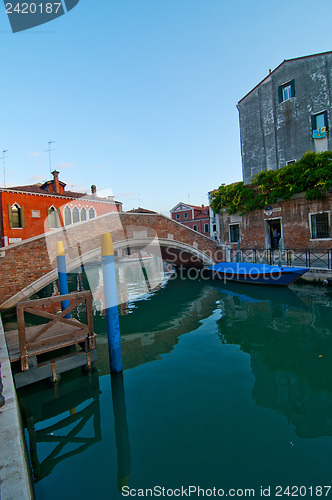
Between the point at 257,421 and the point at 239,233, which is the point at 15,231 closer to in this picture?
the point at 239,233

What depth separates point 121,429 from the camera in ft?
10.8

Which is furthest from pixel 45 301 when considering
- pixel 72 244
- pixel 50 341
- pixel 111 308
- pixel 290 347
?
pixel 72 244

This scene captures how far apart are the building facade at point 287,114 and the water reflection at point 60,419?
15753mm

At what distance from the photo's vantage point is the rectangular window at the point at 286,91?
15320 millimetres

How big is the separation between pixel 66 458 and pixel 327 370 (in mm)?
3886

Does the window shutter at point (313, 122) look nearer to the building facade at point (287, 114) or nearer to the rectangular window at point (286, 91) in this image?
the building facade at point (287, 114)

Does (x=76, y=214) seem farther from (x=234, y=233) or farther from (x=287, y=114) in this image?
(x=287, y=114)

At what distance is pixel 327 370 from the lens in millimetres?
4398

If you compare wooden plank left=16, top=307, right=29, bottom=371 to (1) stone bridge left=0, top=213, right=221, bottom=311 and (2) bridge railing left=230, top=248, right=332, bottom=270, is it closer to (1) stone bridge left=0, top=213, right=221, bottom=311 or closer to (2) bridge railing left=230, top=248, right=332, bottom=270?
(1) stone bridge left=0, top=213, right=221, bottom=311

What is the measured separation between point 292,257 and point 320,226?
1.72 metres

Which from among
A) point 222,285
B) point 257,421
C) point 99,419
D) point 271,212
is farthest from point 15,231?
point 257,421

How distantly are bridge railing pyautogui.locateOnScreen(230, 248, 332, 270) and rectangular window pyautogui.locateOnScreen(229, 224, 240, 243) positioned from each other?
0.69 metres

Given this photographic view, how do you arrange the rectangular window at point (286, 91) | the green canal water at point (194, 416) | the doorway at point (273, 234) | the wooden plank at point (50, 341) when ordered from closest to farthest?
1. the green canal water at point (194, 416)
2. the wooden plank at point (50, 341)
3. the doorway at point (273, 234)
4. the rectangular window at point (286, 91)

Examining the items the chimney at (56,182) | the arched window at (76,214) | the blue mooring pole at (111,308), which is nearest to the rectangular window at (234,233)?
the arched window at (76,214)
